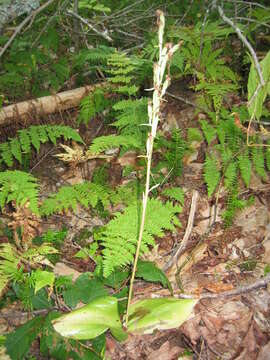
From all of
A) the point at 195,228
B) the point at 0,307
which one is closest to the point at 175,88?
the point at 195,228

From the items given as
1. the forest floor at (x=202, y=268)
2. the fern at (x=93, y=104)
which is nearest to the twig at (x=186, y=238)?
the forest floor at (x=202, y=268)

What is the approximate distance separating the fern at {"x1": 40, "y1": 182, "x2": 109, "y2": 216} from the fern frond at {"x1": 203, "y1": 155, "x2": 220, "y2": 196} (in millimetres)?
785

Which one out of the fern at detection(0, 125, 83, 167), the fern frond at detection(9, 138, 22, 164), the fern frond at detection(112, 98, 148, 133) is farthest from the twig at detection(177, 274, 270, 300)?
the fern frond at detection(9, 138, 22, 164)

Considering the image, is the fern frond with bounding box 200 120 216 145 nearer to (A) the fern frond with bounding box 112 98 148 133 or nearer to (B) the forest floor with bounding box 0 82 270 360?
(B) the forest floor with bounding box 0 82 270 360

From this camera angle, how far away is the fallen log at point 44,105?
3458mm

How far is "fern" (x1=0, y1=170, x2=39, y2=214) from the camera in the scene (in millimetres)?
2373

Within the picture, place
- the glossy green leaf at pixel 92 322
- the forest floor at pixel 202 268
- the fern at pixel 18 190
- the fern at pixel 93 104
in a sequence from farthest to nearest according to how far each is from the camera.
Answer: the fern at pixel 93 104 < the fern at pixel 18 190 < the forest floor at pixel 202 268 < the glossy green leaf at pixel 92 322

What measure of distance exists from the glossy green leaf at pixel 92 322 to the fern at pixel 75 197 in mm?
855

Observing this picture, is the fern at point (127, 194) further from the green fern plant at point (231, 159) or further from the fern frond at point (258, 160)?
the fern frond at point (258, 160)

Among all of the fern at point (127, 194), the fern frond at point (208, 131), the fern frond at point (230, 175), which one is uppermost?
the fern frond at point (208, 131)

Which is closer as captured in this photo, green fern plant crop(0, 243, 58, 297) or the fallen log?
green fern plant crop(0, 243, 58, 297)

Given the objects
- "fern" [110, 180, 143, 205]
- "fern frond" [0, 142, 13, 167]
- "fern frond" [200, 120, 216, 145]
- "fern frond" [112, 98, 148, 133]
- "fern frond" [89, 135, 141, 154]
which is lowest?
"fern" [110, 180, 143, 205]

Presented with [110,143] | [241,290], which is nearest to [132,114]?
[110,143]

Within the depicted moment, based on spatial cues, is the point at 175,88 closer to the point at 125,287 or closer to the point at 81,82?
the point at 81,82
